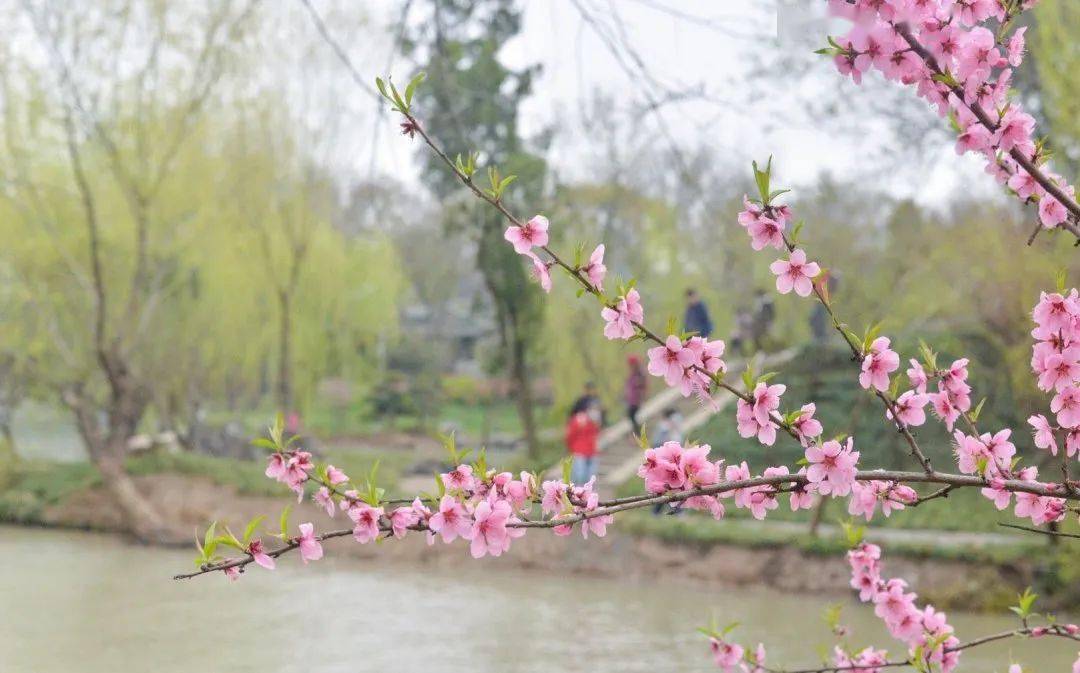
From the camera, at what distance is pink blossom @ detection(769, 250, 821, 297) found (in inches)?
65.7

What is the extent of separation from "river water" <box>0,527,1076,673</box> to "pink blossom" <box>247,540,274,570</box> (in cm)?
512

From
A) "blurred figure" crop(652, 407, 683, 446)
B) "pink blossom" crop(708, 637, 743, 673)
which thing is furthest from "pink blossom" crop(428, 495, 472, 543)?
"blurred figure" crop(652, 407, 683, 446)

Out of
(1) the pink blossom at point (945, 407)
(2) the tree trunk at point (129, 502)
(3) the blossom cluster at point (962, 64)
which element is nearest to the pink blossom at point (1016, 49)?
(3) the blossom cluster at point (962, 64)

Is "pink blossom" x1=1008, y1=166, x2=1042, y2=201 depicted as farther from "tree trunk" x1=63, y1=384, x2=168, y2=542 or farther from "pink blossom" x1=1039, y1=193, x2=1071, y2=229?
"tree trunk" x1=63, y1=384, x2=168, y2=542

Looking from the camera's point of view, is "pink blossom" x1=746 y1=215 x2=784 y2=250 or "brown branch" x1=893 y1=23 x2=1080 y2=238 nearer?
"brown branch" x1=893 y1=23 x2=1080 y2=238

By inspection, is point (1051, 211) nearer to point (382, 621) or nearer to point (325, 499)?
point (325, 499)

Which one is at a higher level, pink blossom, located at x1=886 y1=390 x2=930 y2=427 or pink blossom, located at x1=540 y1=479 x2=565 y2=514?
pink blossom, located at x1=886 y1=390 x2=930 y2=427

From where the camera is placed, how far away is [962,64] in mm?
1578

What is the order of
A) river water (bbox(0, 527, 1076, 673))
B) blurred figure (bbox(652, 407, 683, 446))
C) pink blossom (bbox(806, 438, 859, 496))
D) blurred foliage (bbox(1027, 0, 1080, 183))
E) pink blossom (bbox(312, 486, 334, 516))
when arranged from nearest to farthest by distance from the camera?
pink blossom (bbox(806, 438, 859, 496)), pink blossom (bbox(312, 486, 334, 516)), river water (bbox(0, 527, 1076, 673)), blurred foliage (bbox(1027, 0, 1080, 183)), blurred figure (bbox(652, 407, 683, 446))

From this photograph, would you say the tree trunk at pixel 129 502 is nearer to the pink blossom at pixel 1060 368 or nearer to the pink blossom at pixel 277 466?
the pink blossom at pixel 277 466

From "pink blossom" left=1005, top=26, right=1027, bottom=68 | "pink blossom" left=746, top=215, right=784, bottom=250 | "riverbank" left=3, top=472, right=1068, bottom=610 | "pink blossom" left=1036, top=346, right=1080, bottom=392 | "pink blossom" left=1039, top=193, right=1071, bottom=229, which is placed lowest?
"pink blossom" left=1036, top=346, right=1080, bottom=392

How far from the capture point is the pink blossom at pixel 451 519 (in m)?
1.63

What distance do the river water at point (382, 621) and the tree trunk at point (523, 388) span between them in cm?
415

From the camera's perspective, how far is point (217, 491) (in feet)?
41.3
